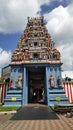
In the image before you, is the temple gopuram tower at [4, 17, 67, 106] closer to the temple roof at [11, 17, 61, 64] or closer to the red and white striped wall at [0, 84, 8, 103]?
the temple roof at [11, 17, 61, 64]

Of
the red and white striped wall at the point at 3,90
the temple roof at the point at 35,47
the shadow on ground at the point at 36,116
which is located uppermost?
the temple roof at the point at 35,47

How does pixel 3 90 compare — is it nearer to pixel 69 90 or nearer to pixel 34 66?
pixel 34 66

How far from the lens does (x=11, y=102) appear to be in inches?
1047

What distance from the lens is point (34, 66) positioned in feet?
93.2

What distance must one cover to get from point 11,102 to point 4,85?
20.9ft

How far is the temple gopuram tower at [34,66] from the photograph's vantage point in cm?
2698

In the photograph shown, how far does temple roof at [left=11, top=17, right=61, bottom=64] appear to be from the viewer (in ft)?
96.7

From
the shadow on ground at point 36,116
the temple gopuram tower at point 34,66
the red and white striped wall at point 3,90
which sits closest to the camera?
the shadow on ground at point 36,116

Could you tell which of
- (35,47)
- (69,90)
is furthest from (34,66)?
(69,90)

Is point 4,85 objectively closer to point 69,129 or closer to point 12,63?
point 12,63

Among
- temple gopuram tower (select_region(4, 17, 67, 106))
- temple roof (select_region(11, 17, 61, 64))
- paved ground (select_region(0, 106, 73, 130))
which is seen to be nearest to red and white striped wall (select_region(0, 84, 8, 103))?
temple gopuram tower (select_region(4, 17, 67, 106))

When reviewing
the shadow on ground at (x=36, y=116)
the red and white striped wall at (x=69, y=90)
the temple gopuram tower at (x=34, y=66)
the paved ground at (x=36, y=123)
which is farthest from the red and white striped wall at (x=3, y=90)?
the paved ground at (x=36, y=123)

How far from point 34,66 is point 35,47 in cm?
498

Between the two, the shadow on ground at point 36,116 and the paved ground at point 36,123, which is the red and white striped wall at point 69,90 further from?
the paved ground at point 36,123
